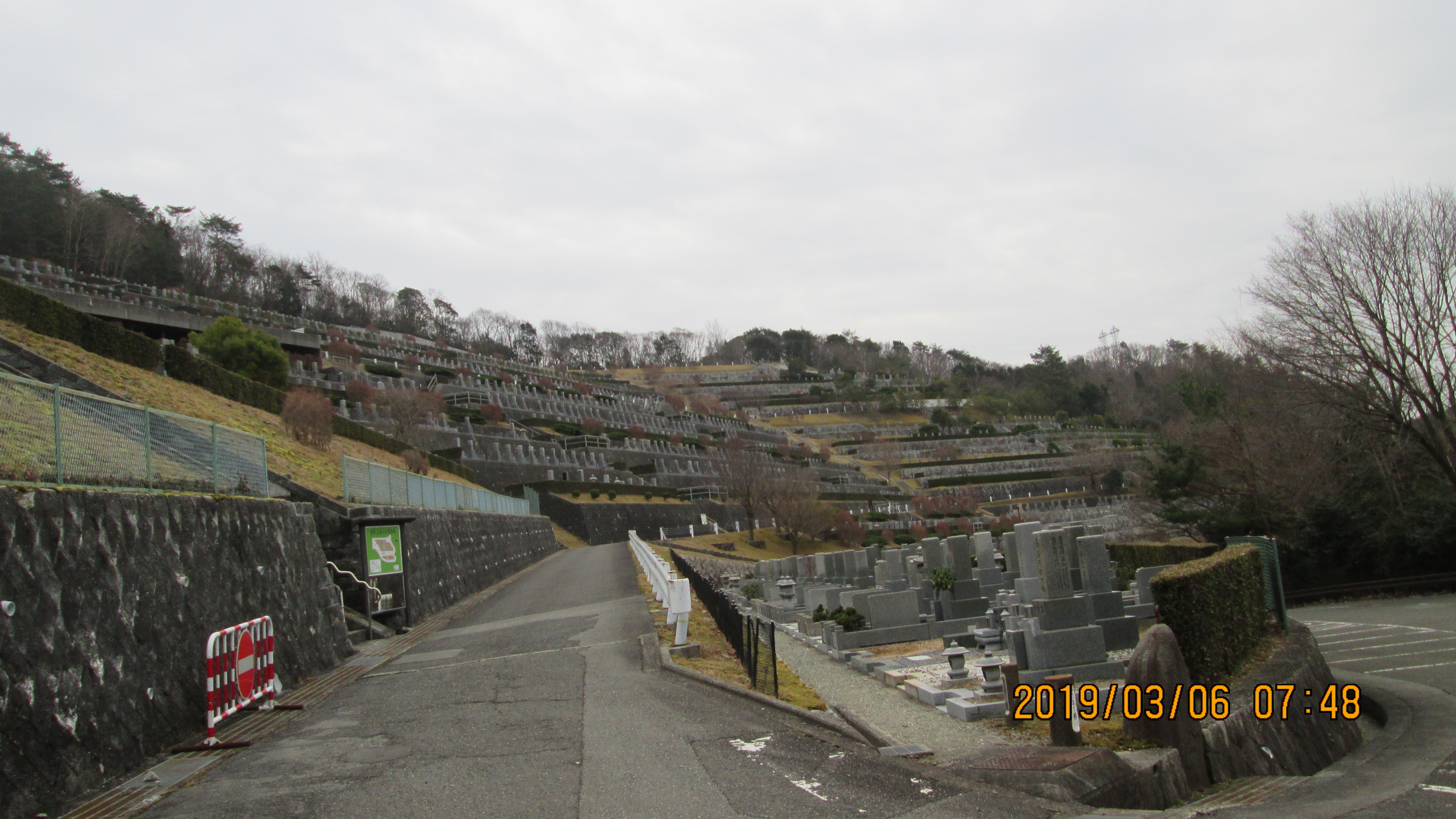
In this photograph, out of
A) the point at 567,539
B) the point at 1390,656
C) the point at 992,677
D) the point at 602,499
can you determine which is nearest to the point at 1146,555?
the point at 1390,656

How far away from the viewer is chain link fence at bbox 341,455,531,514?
16.3 m

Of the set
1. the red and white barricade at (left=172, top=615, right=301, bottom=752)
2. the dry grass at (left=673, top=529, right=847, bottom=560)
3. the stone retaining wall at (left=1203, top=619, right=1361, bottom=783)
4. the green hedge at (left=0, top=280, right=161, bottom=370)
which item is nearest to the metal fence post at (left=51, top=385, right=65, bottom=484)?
the red and white barricade at (left=172, top=615, right=301, bottom=752)

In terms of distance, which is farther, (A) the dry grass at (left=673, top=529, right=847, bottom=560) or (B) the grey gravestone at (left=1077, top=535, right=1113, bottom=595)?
(A) the dry grass at (left=673, top=529, right=847, bottom=560)

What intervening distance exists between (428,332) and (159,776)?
13031 cm

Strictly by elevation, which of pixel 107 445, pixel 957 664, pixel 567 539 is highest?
pixel 107 445

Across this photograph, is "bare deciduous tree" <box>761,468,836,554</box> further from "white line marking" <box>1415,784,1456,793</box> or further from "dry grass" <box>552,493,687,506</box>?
"white line marking" <box>1415,784,1456,793</box>

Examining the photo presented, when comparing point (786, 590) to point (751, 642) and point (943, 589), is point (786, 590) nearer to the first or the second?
point (943, 589)

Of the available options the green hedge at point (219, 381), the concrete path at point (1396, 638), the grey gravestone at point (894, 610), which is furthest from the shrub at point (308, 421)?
the concrete path at point (1396, 638)

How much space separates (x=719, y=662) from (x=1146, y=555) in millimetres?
15362

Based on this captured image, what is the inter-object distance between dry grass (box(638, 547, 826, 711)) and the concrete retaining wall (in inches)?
1262

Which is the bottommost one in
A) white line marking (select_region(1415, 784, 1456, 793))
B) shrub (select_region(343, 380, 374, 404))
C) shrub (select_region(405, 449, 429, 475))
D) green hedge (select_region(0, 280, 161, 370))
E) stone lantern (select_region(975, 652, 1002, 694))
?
white line marking (select_region(1415, 784, 1456, 793))

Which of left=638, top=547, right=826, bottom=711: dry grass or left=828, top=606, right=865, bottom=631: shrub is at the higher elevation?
left=638, top=547, right=826, bottom=711: dry grass

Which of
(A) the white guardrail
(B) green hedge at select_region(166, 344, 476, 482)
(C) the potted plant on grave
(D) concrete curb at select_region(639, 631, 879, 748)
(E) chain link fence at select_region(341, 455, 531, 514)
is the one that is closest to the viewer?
(D) concrete curb at select_region(639, 631, 879, 748)

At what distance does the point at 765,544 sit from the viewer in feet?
179
